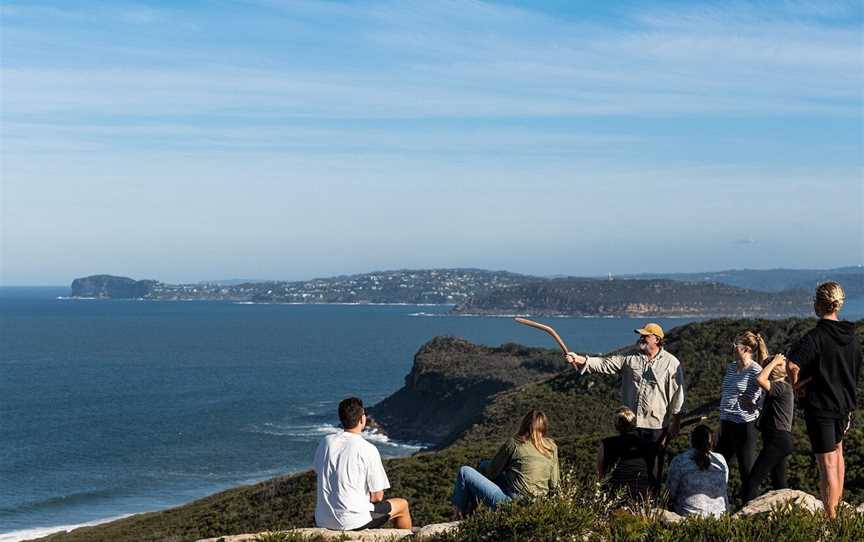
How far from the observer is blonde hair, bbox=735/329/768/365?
9336 mm

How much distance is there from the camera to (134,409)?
251ft

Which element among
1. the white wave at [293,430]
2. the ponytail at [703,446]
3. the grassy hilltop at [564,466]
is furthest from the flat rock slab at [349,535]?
the white wave at [293,430]

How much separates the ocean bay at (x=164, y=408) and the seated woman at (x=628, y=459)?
34.9 m

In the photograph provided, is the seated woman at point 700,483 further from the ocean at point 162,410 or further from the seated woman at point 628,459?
the ocean at point 162,410

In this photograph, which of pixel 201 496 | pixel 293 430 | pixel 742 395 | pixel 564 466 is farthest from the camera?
pixel 293 430

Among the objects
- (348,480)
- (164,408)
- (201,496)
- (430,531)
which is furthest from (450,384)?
(430,531)

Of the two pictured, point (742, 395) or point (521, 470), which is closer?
point (521, 470)

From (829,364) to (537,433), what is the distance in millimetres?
2483

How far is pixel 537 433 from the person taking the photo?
8.51 m

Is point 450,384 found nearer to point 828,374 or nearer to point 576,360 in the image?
point 576,360

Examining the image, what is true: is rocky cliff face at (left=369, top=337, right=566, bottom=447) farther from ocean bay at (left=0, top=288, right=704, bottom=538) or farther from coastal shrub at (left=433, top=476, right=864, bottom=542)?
coastal shrub at (left=433, top=476, right=864, bottom=542)

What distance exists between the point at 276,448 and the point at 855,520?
52722 millimetres

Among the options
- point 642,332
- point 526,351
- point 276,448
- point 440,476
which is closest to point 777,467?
point 642,332

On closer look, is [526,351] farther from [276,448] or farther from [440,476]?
[440,476]
